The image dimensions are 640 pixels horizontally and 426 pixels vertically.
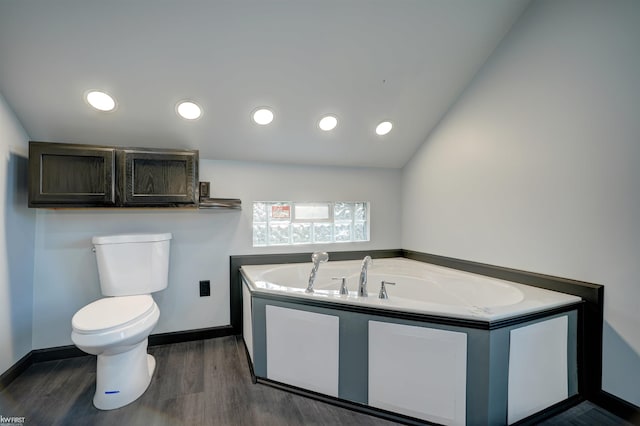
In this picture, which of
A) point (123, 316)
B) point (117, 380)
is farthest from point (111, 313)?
point (117, 380)

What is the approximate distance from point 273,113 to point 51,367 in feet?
7.90

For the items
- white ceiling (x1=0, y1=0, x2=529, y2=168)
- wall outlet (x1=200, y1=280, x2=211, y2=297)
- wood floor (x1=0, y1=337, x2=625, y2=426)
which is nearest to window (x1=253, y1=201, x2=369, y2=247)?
wall outlet (x1=200, y1=280, x2=211, y2=297)

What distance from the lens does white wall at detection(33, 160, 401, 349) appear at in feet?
6.93

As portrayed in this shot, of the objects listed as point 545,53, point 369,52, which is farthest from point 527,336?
point 369,52

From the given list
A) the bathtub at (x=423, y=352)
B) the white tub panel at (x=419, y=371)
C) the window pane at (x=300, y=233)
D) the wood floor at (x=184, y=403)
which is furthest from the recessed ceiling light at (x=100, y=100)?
the white tub panel at (x=419, y=371)

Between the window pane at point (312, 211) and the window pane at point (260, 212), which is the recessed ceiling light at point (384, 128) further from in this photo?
the window pane at point (260, 212)

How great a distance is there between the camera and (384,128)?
8.39ft

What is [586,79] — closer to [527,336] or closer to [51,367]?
[527,336]

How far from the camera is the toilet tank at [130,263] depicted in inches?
78.4

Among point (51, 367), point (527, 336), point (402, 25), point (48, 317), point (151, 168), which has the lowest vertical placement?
point (51, 367)

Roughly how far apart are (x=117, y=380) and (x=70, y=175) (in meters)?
1.34

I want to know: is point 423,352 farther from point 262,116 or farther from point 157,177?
point 157,177

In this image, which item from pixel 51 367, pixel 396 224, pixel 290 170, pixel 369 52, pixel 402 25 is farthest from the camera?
pixel 396 224

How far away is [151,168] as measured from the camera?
209 centimetres
